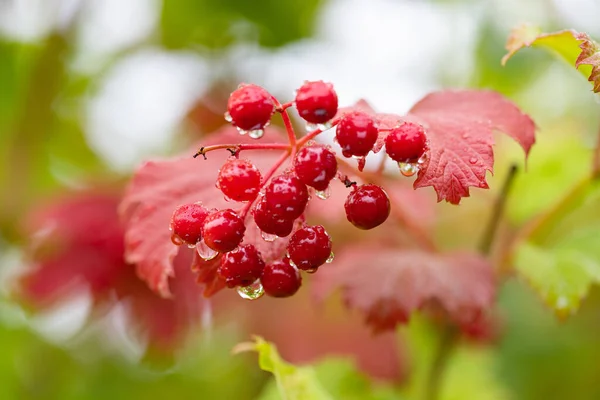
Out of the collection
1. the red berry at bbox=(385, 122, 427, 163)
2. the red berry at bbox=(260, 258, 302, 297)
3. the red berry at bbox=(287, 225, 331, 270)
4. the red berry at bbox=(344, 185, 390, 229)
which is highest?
the red berry at bbox=(385, 122, 427, 163)

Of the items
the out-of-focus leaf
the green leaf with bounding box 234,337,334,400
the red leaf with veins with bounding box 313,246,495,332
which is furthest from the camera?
the out-of-focus leaf

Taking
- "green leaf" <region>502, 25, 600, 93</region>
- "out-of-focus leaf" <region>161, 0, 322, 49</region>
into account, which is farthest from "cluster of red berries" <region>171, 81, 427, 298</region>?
"out-of-focus leaf" <region>161, 0, 322, 49</region>

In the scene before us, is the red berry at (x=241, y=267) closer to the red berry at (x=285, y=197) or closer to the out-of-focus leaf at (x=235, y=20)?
the red berry at (x=285, y=197)

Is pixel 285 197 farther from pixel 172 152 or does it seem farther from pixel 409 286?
pixel 172 152

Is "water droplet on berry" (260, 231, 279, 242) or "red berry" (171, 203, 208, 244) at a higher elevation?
"red berry" (171, 203, 208, 244)

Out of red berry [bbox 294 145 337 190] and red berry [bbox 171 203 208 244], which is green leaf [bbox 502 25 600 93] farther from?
red berry [bbox 171 203 208 244]

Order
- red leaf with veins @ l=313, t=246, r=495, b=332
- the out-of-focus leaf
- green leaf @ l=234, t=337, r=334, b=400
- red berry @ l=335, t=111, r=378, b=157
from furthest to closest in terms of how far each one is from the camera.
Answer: the out-of-focus leaf
red leaf with veins @ l=313, t=246, r=495, b=332
green leaf @ l=234, t=337, r=334, b=400
red berry @ l=335, t=111, r=378, b=157

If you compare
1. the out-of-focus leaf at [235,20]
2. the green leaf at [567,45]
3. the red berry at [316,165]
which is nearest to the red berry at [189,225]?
the red berry at [316,165]
